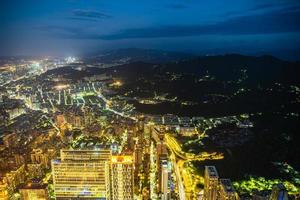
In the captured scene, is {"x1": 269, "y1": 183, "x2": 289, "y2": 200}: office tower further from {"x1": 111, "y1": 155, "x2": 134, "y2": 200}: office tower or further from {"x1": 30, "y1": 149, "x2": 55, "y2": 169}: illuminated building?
{"x1": 30, "y1": 149, "x2": 55, "y2": 169}: illuminated building

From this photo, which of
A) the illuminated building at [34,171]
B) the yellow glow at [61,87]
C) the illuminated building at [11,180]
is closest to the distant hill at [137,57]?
the yellow glow at [61,87]

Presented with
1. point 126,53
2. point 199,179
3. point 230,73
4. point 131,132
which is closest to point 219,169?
point 199,179

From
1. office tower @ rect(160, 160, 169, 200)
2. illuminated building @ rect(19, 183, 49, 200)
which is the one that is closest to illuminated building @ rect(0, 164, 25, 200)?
illuminated building @ rect(19, 183, 49, 200)

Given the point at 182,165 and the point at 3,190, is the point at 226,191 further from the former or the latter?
the point at 3,190

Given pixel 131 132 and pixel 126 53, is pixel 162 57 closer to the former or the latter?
pixel 126 53

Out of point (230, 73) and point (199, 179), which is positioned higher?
point (230, 73)

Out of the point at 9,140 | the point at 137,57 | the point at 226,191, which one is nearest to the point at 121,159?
the point at 226,191

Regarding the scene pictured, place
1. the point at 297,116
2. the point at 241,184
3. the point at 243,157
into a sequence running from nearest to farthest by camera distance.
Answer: the point at 241,184 → the point at 243,157 → the point at 297,116
